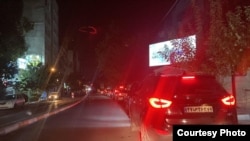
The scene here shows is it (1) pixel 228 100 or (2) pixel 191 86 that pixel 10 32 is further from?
(1) pixel 228 100

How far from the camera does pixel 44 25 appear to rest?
3647 inches

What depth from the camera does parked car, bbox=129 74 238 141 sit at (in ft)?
29.1

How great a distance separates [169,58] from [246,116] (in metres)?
4.93

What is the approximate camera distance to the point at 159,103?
9156 mm

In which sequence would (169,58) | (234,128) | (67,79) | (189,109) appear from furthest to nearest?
(67,79), (169,58), (189,109), (234,128)

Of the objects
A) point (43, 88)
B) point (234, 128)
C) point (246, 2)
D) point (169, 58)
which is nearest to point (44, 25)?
point (43, 88)

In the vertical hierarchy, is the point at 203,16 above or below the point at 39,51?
below

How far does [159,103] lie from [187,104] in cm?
61

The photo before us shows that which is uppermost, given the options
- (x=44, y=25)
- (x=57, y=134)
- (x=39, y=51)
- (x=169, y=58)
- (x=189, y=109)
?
(x=44, y=25)

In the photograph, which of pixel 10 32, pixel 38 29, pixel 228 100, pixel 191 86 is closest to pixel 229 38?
pixel 228 100

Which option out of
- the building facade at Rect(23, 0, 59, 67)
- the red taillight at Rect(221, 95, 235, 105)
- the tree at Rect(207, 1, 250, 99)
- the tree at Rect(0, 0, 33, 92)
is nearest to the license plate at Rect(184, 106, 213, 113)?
the red taillight at Rect(221, 95, 235, 105)

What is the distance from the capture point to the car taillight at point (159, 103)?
29.4 ft

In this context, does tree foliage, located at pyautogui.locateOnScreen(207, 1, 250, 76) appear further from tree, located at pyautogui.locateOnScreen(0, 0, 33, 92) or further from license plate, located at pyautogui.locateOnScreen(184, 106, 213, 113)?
tree, located at pyautogui.locateOnScreen(0, 0, 33, 92)

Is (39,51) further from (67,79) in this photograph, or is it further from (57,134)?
(57,134)
